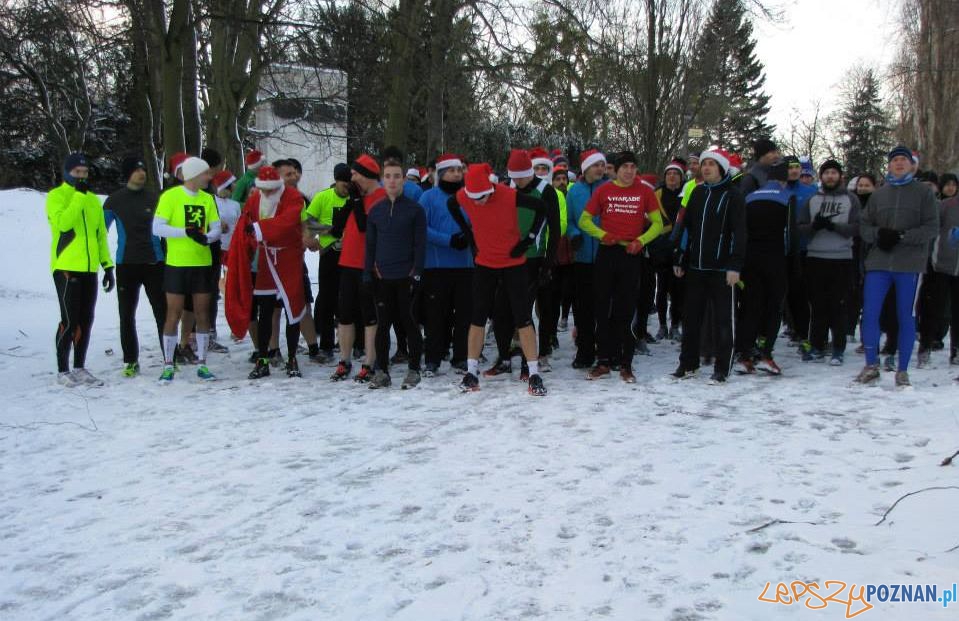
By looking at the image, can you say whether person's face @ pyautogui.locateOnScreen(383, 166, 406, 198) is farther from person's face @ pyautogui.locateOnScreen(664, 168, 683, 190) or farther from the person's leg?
the person's leg

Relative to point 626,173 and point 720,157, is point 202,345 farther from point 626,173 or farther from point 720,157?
point 720,157

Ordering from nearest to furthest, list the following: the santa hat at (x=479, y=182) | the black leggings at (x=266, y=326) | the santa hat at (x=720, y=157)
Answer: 1. the santa hat at (x=479, y=182)
2. the santa hat at (x=720, y=157)
3. the black leggings at (x=266, y=326)

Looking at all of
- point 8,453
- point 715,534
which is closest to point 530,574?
point 715,534

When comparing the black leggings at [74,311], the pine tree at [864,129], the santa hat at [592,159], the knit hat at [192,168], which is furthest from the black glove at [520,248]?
the pine tree at [864,129]

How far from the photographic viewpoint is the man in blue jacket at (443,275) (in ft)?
26.1

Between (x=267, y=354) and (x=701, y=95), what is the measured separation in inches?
479

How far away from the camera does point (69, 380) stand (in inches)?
295

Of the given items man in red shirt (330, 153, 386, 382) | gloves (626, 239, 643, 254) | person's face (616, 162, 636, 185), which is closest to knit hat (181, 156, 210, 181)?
man in red shirt (330, 153, 386, 382)

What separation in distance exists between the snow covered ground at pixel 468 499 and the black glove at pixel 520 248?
1.25 meters

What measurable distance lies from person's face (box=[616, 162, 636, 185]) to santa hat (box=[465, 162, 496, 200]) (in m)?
1.41

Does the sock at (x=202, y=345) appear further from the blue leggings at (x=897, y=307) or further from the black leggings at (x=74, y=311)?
the blue leggings at (x=897, y=307)

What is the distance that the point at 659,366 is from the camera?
8445mm

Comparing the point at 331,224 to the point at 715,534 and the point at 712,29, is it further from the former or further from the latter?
the point at 712,29

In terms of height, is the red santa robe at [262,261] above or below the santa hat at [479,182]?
below
